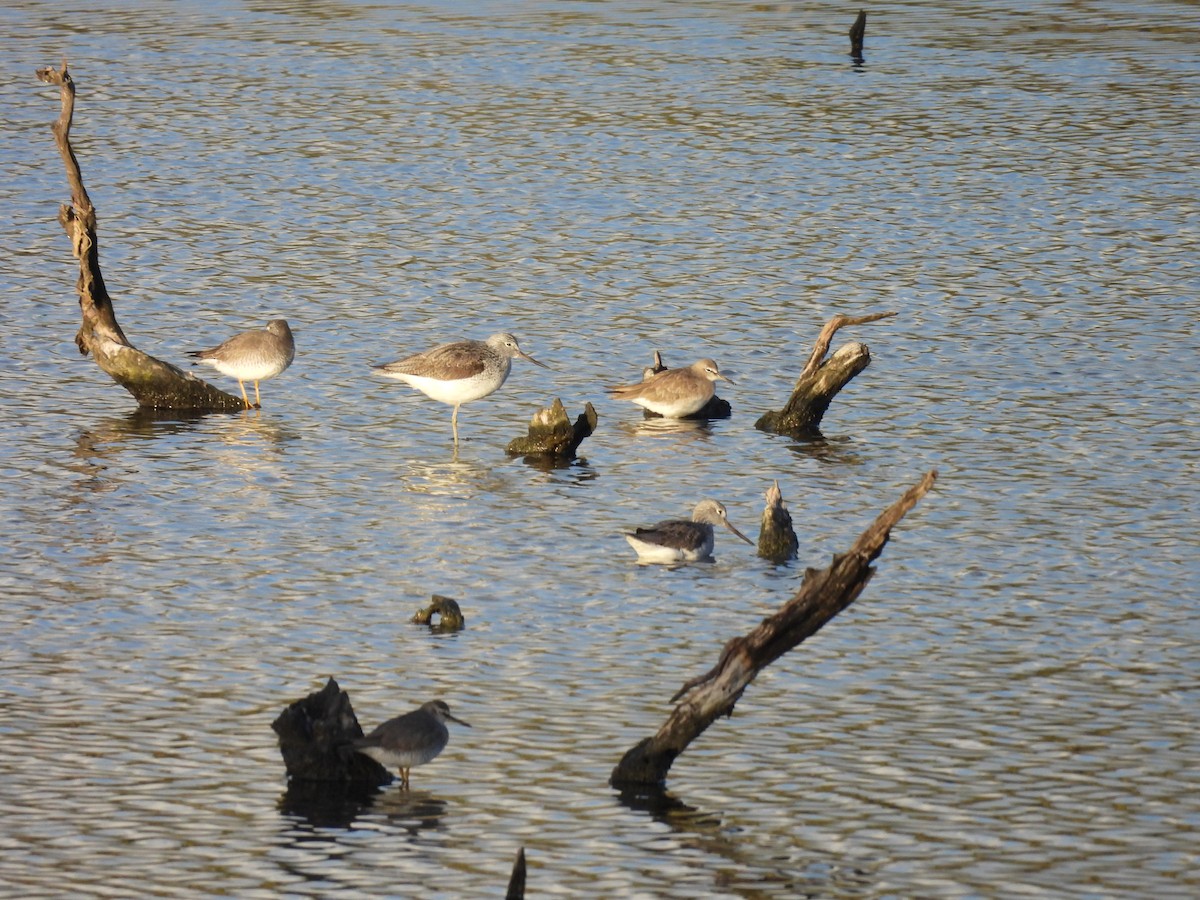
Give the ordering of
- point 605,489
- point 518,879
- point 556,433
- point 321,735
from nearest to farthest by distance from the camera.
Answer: point 518,879 < point 321,735 < point 605,489 < point 556,433

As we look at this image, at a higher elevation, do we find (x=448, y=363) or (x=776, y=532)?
(x=448, y=363)

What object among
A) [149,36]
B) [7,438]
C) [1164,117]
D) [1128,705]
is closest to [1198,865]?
[1128,705]

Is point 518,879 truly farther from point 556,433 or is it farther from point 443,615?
point 556,433

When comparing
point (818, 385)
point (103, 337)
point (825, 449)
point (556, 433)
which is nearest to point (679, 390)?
point (818, 385)

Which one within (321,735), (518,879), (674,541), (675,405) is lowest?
(675,405)

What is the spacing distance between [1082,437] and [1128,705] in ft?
24.6

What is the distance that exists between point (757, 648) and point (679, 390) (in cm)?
1026

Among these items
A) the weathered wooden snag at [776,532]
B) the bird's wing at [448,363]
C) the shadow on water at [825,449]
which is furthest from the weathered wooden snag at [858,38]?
the weathered wooden snag at [776,532]

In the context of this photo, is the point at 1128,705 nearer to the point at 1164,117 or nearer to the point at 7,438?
the point at 7,438

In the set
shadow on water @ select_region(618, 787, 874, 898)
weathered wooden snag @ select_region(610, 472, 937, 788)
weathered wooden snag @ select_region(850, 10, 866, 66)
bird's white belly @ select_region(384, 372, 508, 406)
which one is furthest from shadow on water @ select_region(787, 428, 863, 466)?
weathered wooden snag @ select_region(850, 10, 866, 66)

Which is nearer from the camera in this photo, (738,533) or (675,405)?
(738,533)

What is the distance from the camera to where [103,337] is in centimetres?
2198

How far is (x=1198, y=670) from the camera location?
14.8 metres

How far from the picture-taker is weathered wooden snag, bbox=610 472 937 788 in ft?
37.6
